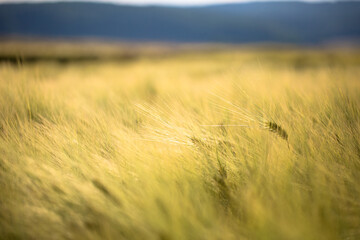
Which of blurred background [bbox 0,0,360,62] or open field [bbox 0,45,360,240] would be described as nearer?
open field [bbox 0,45,360,240]

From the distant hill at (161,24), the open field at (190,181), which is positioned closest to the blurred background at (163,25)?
the distant hill at (161,24)

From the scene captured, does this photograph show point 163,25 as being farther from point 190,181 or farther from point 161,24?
point 190,181

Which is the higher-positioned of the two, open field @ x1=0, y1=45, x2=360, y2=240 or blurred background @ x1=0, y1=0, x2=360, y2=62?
blurred background @ x1=0, y1=0, x2=360, y2=62

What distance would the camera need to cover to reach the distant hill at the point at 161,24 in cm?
8750

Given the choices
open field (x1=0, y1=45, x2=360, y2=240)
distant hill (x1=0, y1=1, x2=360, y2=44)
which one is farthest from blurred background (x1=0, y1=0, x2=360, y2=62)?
open field (x1=0, y1=45, x2=360, y2=240)

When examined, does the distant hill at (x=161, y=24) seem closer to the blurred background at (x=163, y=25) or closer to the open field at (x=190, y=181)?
the blurred background at (x=163, y=25)

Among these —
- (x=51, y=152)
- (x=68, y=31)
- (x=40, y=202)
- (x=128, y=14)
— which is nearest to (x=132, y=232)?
(x=40, y=202)

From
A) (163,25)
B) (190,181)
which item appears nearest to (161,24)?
(163,25)

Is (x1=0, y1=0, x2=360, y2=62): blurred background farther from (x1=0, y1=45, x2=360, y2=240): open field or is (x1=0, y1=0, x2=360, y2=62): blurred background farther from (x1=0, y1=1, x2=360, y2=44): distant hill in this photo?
(x1=0, y1=45, x2=360, y2=240): open field

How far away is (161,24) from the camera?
94188 millimetres

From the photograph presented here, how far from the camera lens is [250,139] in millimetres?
1107

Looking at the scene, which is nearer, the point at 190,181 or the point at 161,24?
the point at 190,181

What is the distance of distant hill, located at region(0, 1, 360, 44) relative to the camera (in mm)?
87500

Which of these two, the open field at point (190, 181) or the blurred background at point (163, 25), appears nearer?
the open field at point (190, 181)
